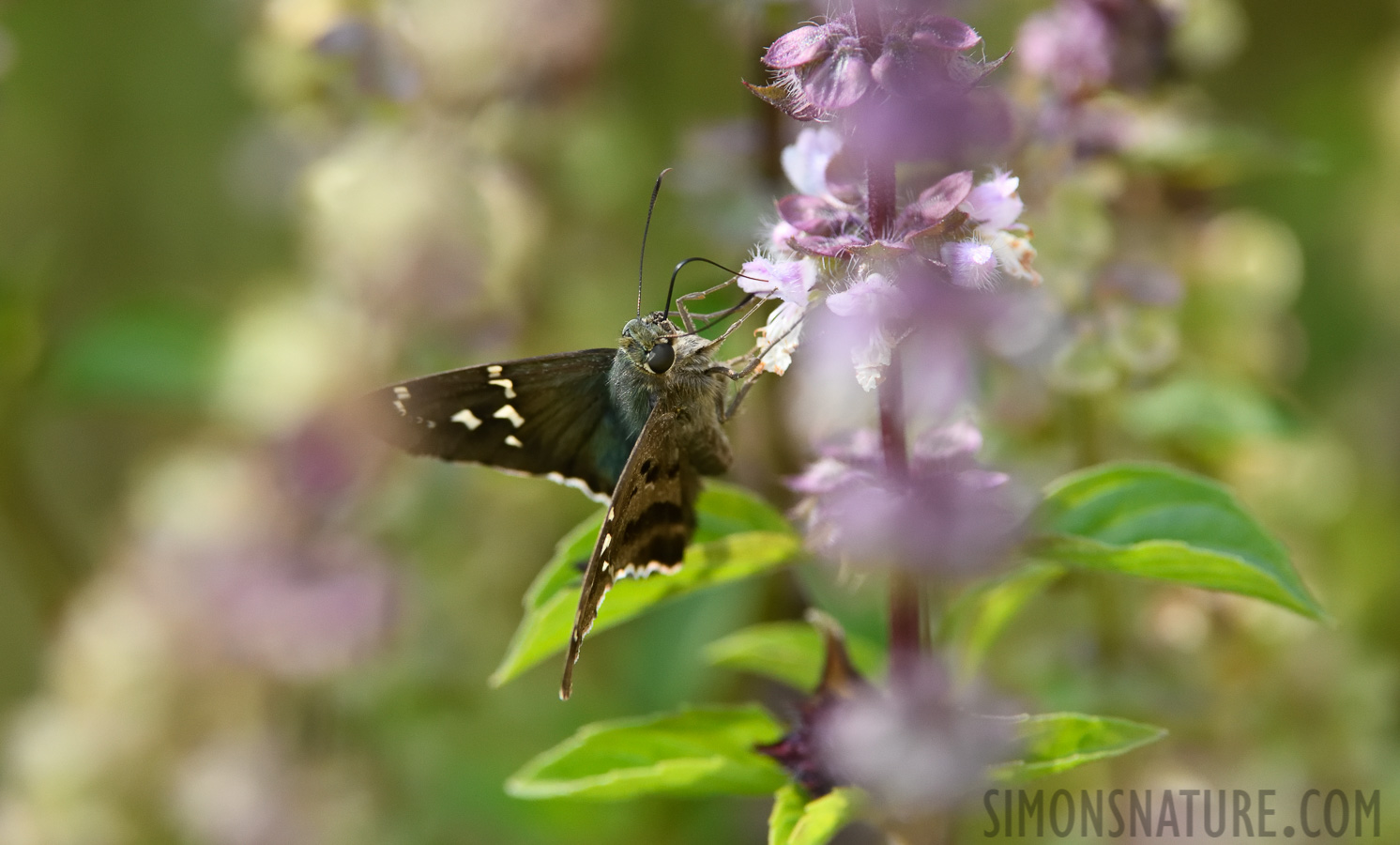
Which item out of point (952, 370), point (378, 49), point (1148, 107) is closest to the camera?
point (952, 370)

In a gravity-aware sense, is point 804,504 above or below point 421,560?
below

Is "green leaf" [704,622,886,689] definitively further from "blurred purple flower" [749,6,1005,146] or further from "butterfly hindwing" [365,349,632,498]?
"blurred purple flower" [749,6,1005,146]

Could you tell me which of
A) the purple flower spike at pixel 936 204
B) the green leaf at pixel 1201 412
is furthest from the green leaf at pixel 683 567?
the green leaf at pixel 1201 412

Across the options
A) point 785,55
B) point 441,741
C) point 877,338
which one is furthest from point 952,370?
point 441,741

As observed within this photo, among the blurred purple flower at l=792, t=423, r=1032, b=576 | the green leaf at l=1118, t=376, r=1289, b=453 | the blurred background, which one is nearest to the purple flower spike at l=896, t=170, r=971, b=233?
the blurred purple flower at l=792, t=423, r=1032, b=576

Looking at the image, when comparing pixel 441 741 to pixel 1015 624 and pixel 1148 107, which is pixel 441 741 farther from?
pixel 1148 107

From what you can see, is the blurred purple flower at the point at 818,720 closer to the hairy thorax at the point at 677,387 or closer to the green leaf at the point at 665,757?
the green leaf at the point at 665,757

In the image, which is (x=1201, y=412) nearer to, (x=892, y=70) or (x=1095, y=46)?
(x=1095, y=46)
